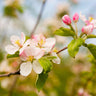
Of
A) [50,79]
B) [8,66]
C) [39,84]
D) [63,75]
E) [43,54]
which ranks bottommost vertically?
[63,75]

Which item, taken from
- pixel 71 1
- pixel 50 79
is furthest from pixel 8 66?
pixel 71 1

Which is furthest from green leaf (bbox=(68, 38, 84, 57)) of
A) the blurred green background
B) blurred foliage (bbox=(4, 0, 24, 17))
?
blurred foliage (bbox=(4, 0, 24, 17))

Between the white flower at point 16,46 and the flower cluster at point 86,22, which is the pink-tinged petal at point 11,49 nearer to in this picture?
the white flower at point 16,46

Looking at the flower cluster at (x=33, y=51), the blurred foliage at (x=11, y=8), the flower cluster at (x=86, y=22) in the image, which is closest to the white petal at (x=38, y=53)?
the flower cluster at (x=33, y=51)

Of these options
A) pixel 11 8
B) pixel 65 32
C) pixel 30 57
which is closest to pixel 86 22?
pixel 65 32

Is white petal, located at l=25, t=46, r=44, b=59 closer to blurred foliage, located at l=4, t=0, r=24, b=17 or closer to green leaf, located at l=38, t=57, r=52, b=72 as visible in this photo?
green leaf, located at l=38, t=57, r=52, b=72

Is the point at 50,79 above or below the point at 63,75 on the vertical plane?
above

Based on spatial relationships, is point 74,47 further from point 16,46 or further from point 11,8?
point 11,8

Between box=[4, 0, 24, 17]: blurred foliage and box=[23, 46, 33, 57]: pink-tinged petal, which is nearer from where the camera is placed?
box=[23, 46, 33, 57]: pink-tinged petal

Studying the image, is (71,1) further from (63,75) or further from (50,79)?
(50,79)

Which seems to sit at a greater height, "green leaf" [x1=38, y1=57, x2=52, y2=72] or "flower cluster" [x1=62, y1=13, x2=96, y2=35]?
"flower cluster" [x1=62, y1=13, x2=96, y2=35]
